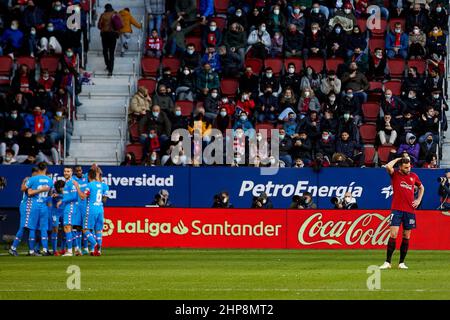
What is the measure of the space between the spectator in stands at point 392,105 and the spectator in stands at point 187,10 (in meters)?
6.73

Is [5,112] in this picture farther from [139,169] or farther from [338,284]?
[338,284]

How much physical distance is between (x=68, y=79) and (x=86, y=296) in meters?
21.0

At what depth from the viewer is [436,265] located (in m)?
26.1

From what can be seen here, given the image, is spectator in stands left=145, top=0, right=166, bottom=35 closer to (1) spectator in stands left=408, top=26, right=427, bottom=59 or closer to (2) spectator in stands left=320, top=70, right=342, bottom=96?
(2) spectator in stands left=320, top=70, right=342, bottom=96

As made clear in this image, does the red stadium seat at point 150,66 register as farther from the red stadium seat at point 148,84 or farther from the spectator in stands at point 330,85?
the spectator in stands at point 330,85

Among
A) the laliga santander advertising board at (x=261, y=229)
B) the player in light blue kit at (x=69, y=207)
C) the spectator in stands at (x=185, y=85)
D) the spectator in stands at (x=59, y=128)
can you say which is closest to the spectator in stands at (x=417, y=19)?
the spectator in stands at (x=185, y=85)

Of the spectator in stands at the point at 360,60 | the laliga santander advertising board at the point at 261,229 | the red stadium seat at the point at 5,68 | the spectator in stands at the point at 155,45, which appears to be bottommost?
the laliga santander advertising board at the point at 261,229

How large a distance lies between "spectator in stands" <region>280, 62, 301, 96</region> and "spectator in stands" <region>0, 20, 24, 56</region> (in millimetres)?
8078

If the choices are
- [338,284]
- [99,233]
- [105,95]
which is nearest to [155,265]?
[99,233]

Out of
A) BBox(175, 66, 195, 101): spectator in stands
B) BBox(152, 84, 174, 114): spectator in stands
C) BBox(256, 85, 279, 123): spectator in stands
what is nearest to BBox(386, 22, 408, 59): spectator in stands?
BBox(256, 85, 279, 123): spectator in stands

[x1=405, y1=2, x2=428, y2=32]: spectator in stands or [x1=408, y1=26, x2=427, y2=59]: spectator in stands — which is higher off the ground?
[x1=405, y1=2, x2=428, y2=32]: spectator in stands

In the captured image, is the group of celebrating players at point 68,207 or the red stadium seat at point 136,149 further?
the red stadium seat at point 136,149

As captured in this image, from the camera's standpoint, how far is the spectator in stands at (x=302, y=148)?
3644cm

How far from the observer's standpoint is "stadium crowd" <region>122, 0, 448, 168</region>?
36812 mm
